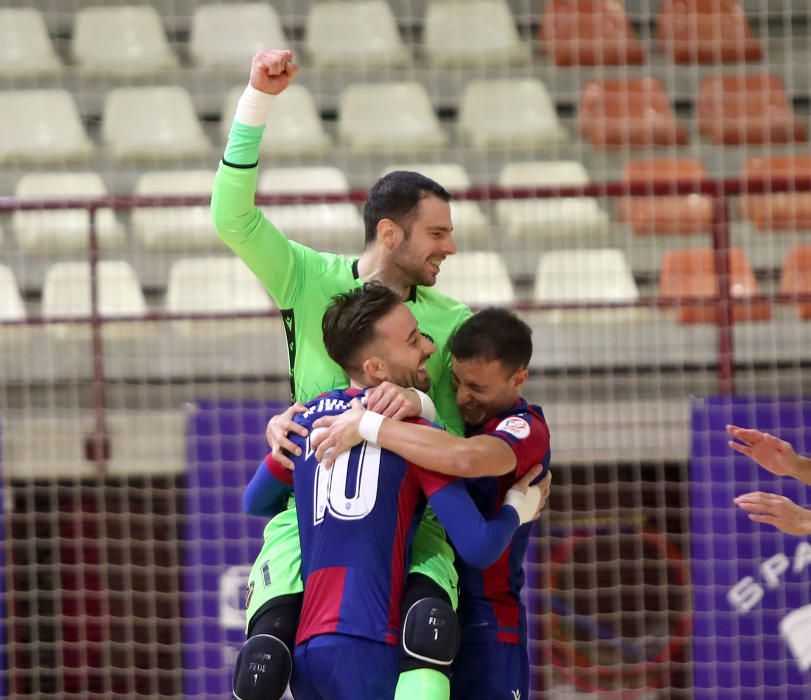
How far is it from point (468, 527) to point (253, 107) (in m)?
1.17

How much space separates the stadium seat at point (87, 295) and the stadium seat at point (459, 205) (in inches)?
63.7

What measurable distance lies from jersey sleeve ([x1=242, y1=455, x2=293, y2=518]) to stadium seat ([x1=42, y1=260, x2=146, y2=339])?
3.07 m

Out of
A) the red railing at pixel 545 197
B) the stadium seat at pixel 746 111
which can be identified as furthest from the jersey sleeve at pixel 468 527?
the stadium seat at pixel 746 111

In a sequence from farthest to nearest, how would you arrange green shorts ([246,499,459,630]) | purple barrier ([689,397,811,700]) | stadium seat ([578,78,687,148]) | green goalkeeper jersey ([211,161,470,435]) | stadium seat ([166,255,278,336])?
stadium seat ([578,78,687,148]) < stadium seat ([166,255,278,336]) < purple barrier ([689,397,811,700]) < green goalkeeper jersey ([211,161,470,435]) < green shorts ([246,499,459,630])

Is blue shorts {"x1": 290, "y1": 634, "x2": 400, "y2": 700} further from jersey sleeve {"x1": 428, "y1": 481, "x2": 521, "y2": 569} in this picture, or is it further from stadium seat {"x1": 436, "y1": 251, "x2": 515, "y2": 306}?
stadium seat {"x1": 436, "y1": 251, "x2": 515, "y2": 306}

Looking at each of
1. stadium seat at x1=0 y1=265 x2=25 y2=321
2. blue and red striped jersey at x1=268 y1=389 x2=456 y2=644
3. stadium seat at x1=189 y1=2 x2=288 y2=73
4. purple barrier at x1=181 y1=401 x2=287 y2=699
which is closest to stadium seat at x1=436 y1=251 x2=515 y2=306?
purple barrier at x1=181 y1=401 x2=287 y2=699

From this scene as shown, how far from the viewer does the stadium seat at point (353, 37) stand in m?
8.49

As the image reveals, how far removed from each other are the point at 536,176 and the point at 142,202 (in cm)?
265

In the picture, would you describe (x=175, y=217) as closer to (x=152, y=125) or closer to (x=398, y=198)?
(x=152, y=125)

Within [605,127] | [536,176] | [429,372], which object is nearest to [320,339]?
[429,372]

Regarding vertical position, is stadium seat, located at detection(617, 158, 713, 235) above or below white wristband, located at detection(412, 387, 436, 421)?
above

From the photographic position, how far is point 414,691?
9.60 feet

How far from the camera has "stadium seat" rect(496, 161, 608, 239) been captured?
6918 mm

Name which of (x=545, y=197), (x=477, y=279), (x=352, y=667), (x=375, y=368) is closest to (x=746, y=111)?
(x=477, y=279)
